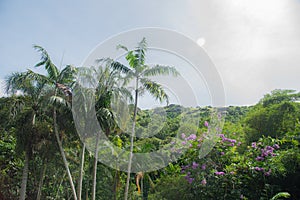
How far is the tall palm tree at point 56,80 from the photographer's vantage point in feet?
33.6

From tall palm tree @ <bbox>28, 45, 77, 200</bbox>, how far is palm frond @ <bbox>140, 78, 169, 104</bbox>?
2.72 meters

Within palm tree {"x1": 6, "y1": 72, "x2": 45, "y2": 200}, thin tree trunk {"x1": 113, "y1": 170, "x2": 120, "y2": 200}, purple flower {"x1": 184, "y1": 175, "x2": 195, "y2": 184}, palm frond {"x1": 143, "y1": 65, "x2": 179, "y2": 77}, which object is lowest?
thin tree trunk {"x1": 113, "y1": 170, "x2": 120, "y2": 200}

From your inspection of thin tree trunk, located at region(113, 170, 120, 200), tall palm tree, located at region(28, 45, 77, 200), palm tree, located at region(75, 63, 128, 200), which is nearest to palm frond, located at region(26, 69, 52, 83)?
tall palm tree, located at region(28, 45, 77, 200)

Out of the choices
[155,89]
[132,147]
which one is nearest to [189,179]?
[132,147]

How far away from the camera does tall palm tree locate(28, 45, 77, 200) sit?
33.6 feet

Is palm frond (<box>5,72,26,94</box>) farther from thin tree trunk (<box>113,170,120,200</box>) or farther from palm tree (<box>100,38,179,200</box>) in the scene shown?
thin tree trunk (<box>113,170,120,200</box>)

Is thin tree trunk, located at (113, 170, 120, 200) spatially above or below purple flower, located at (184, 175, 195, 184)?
below

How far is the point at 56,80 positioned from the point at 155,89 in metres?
3.82

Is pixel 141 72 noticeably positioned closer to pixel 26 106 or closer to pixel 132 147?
pixel 132 147

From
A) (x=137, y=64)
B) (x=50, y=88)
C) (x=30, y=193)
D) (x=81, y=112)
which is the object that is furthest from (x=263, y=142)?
(x=30, y=193)

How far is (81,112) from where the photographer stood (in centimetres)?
1008

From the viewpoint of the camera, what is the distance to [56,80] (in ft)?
35.1

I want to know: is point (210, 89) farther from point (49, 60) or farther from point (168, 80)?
point (49, 60)

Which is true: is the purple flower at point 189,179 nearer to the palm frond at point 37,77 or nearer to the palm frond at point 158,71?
the palm frond at point 158,71
